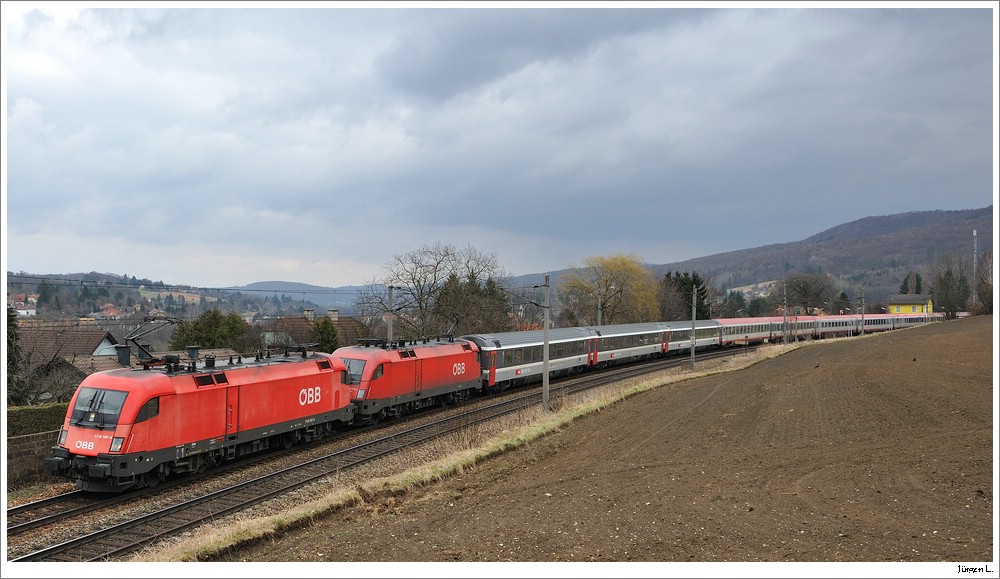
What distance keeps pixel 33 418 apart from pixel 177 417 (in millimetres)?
9169

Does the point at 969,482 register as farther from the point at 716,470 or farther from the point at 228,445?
the point at 228,445

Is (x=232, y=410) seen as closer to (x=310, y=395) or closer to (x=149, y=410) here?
(x=149, y=410)

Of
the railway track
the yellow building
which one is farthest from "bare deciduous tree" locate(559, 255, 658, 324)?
the yellow building

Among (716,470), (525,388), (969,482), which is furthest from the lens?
(525,388)

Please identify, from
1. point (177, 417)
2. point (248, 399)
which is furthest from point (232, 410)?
point (177, 417)

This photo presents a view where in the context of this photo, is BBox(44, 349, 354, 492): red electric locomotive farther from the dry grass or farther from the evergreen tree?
the evergreen tree

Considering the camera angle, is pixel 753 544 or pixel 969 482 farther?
pixel 969 482

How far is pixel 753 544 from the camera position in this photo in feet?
35.5

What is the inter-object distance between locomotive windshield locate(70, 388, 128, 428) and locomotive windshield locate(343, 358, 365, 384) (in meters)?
10.3

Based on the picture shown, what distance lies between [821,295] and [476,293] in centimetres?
10362

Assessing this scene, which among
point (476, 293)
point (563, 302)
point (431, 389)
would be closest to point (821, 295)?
point (563, 302)

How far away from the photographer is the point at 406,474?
59.2 ft

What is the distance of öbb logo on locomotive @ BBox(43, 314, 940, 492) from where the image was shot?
16.6 meters

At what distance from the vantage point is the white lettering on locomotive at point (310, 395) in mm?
22562
